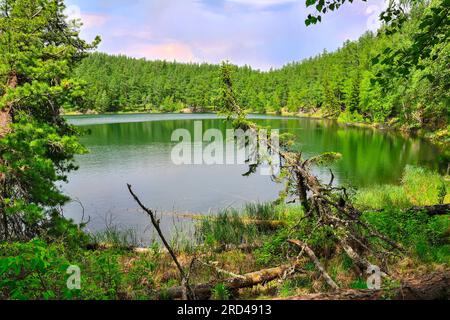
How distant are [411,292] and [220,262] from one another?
5672 millimetres

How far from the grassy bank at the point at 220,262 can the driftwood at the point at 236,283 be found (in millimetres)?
94

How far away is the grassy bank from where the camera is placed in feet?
16.0

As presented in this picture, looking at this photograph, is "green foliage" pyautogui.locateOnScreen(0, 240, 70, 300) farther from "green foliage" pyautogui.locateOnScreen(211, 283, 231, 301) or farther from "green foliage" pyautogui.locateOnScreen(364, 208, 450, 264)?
"green foliage" pyautogui.locateOnScreen(364, 208, 450, 264)

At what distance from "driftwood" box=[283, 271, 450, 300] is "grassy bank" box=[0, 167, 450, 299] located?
0.19 m

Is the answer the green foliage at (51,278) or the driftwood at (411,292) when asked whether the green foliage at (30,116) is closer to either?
the green foliage at (51,278)

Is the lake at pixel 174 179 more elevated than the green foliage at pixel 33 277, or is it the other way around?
the green foliage at pixel 33 277

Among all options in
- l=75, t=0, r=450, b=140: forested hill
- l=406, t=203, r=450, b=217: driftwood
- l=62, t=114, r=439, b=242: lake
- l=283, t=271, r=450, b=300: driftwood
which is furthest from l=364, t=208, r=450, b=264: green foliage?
l=75, t=0, r=450, b=140: forested hill

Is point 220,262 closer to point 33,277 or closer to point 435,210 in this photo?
point 33,277

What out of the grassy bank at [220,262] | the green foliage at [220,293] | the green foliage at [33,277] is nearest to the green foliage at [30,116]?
the grassy bank at [220,262]

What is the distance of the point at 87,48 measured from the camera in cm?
1340

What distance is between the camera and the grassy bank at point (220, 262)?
4.86m

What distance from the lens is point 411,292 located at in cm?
417
